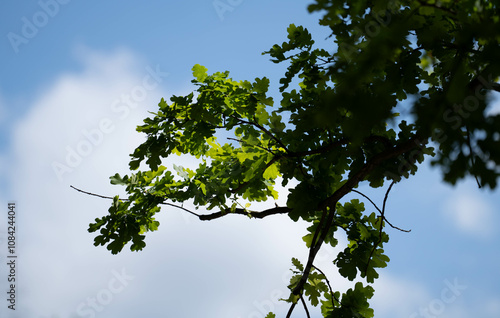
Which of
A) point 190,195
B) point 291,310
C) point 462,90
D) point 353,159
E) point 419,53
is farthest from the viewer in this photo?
point 190,195

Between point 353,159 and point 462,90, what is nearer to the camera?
point 462,90

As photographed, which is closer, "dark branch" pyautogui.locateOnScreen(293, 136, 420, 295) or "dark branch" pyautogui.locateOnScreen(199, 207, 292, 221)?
"dark branch" pyautogui.locateOnScreen(293, 136, 420, 295)

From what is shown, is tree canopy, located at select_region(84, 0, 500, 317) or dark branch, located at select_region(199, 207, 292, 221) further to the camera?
dark branch, located at select_region(199, 207, 292, 221)

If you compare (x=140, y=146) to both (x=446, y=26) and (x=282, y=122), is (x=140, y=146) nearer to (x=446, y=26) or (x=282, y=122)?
(x=282, y=122)

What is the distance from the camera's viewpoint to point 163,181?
5.45m

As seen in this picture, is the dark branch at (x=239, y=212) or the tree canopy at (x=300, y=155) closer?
the tree canopy at (x=300, y=155)

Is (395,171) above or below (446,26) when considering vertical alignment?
below

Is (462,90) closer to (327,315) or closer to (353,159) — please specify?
(353,159)

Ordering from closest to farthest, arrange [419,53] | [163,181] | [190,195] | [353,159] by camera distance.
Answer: [419,53]
[353,159]
[190,195]
[163,181]

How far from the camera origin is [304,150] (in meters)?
4.89

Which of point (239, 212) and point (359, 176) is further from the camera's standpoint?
point (239, 212)

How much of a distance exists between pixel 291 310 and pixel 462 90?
9.16ft

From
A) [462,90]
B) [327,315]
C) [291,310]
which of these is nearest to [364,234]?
[327,315]

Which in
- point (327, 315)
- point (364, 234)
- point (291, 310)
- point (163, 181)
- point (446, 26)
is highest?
point (446, 26)
